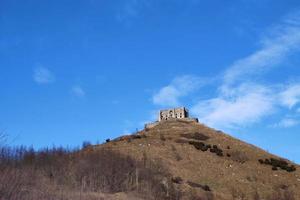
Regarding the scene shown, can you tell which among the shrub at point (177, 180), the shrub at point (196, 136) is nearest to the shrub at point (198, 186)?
the shrub at point (177, 180)

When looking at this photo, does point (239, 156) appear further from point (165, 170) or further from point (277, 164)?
point (165, 170)

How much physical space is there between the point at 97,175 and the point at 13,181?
19325mm

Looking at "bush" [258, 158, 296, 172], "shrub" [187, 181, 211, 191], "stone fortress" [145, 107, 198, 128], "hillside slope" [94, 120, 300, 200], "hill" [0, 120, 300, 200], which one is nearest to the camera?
"hill" [0, 120, 300, 200]

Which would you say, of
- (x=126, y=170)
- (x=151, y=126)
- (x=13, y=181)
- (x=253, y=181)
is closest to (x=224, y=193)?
(x=253, y=181)

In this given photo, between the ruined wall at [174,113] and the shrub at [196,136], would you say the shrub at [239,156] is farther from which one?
the ruined wall at [174,113]

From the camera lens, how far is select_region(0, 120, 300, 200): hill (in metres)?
27.0

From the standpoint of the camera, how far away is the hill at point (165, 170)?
88.6 ft

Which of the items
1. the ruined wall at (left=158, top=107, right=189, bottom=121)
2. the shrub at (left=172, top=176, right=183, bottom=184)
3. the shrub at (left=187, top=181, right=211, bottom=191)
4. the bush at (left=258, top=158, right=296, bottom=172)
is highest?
the ruined wall at (left=158, top=107, right=189, bottom=121)

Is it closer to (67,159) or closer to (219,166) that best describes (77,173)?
(67,159)

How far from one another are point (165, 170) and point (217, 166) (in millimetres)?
7366

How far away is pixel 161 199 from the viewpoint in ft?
99.8

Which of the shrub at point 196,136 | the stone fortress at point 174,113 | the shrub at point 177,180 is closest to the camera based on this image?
the shrub at point 177,180

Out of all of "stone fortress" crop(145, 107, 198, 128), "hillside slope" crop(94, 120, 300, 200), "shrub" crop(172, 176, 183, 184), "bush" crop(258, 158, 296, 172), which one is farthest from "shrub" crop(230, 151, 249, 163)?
"stone fortress" crop(145, 107, 198, 128)

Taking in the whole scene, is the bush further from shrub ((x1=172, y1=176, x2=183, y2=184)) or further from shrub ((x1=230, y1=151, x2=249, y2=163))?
shrub ((x1=172, y1=176, x2=183, y2=184))
